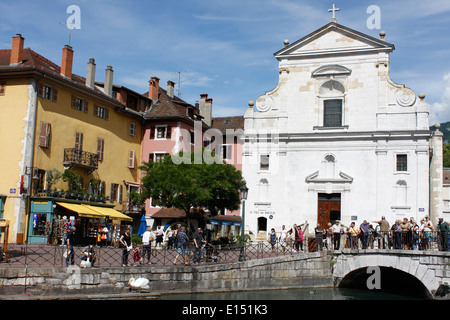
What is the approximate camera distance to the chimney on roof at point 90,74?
1662 inches

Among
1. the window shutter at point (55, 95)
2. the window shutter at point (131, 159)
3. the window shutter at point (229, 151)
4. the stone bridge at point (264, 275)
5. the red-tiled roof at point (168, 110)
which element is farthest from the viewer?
the window shutter at point (229, 151)

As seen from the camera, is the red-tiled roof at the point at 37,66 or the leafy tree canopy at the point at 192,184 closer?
the leafy tree canopy at the point at 192,184

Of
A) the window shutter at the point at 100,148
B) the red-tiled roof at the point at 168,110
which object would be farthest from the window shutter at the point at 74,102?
the red-tiled roof at the point at 168,110

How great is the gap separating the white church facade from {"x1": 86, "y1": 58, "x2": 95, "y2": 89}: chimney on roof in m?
12.6

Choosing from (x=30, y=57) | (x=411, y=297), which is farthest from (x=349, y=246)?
(x=30, y=57)

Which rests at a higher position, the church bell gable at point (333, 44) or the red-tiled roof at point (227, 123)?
the church bell gable at point (333, 44)

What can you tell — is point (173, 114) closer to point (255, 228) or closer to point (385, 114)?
point (255, 228)

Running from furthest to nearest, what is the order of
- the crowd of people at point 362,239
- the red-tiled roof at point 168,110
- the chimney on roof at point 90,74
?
the red-tiled roof at point 168,110 < the chimney on roof at point 90,74 < the crowd of people at point 362,239

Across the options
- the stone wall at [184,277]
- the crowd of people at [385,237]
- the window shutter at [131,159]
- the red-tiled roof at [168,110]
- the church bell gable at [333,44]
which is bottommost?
the stone wall at [184,277]

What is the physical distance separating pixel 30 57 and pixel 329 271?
24199mm

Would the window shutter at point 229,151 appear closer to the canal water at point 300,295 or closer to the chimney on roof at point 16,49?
the chimney on roof at point 16,49

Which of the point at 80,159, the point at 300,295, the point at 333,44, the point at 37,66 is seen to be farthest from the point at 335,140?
the point at 37,66

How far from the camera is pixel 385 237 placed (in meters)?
30.0

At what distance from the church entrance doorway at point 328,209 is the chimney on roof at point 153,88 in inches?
795
